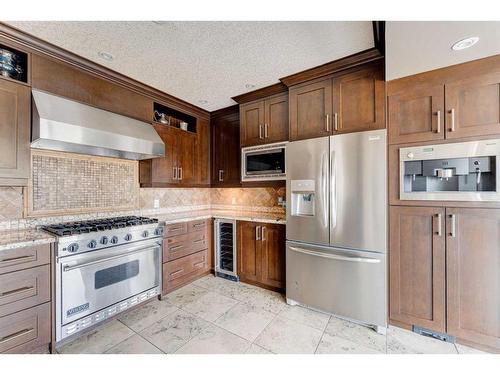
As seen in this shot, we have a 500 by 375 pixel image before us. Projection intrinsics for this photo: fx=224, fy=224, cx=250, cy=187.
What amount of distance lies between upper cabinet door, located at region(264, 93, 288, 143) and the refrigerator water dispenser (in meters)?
0.65

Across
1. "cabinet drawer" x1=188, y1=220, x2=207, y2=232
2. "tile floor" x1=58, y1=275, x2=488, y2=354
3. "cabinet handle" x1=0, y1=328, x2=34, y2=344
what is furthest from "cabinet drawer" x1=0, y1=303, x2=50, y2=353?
"cabinet drawer" x1=188, y1=220, x2=207, y2=232

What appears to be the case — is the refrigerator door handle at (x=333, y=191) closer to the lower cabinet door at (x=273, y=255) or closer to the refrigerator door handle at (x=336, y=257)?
the refrigerator door handle at (x=336, y=257)

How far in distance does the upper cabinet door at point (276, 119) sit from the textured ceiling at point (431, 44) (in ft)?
3.61

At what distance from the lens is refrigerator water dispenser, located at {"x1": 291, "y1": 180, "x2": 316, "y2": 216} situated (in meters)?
2.31

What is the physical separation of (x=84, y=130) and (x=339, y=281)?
9.01ft

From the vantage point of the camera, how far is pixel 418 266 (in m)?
1.95

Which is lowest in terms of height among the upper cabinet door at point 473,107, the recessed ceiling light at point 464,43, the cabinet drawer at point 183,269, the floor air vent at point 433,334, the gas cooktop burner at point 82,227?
the floor air vent at point 433,334

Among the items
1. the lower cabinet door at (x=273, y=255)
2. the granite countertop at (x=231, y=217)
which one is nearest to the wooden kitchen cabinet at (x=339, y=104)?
the granite countertop at (x=231, y=217)

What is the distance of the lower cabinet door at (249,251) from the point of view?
9.48 feet

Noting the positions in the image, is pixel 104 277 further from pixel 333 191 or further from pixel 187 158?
pixel 333 191

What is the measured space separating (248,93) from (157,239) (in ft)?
6.87

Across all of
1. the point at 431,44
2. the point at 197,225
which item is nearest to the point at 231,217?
the point at 197,225
